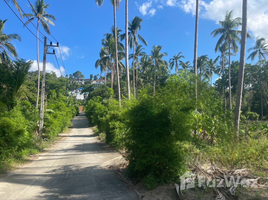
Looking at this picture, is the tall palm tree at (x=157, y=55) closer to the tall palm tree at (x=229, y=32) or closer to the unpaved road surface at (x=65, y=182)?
the tall palm tree at (x=229, y=32)

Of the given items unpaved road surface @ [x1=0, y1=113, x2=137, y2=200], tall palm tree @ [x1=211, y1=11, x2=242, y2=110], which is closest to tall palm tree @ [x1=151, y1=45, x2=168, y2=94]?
tall palm tree @ [x1=211, y1=11, x2=242, y2=110]

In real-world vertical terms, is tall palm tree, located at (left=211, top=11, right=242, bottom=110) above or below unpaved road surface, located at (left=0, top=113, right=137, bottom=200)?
above

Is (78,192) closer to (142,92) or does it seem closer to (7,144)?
(142,92)

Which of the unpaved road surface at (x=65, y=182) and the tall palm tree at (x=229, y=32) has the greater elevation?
the tall palm tree at (x=229, y=32)

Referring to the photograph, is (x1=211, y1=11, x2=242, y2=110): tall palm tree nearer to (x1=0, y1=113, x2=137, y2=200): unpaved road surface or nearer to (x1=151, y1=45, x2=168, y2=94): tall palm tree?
(x1=151, y1=45, x2=168, y2=94): tall palm tree

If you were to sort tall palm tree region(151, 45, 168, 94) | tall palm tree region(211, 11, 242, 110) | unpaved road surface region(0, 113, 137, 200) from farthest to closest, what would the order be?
tall palm tree region(151, 45, 168, 94) < tall palm tree region(211, 11, 242, 110) < unpaved road surface region(0, 113, 137, 200)

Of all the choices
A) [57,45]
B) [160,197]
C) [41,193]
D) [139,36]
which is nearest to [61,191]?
[41,193]

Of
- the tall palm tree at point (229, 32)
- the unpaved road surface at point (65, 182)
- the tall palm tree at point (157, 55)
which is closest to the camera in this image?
the unpaved road surface at point (65, 182)

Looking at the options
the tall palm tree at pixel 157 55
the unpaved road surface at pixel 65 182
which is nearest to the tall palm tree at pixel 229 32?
the tall palm tree at pixel 157 55

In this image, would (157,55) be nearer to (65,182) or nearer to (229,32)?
(229,32)

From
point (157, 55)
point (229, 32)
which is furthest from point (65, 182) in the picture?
point (157, 55)

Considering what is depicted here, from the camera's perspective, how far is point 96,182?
22.5ft

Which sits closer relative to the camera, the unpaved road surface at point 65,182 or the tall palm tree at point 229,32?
the unpaved road surface at point 65,182

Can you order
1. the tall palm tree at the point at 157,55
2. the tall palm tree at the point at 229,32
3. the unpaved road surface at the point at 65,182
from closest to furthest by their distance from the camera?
the unpaved road surface at the point at 65,182 → the tall palm tree at the point at 229,32 → the tall palm tree at the point at 157,55
